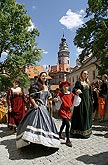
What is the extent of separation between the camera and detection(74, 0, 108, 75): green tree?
62.2ft

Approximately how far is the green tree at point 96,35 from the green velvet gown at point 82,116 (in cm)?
1146

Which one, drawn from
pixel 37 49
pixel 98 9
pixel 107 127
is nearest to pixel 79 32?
pixel 98 9

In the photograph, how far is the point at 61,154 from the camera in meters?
5.79

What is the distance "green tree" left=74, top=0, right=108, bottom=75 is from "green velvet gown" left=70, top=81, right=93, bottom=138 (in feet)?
37.6

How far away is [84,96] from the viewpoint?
7.42m

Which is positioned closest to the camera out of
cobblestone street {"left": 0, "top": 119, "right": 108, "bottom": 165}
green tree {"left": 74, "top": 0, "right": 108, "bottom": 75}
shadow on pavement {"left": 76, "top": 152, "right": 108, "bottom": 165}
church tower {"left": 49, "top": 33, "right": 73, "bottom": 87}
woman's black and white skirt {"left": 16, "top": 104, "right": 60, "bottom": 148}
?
shadow on pavement {"left": 76, "top": 152, "right": 108, "bottom": 165}

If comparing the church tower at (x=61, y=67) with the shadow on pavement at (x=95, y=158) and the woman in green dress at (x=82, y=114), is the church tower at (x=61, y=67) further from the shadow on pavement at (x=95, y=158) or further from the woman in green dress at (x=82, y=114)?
the shadow on pavement at (x=95, y=158)

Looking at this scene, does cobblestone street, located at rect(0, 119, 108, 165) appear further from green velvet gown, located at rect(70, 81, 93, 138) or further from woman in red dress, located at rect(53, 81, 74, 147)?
woman in red dress, located at rect(53, 81, 74, 147)

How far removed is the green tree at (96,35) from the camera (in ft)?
62.2

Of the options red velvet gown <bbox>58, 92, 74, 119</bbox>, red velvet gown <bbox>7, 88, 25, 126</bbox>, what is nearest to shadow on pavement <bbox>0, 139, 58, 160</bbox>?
red velvet gown <bbox>58, 92, 74, 119</bbox>

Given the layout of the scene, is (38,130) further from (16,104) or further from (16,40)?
(16,40)

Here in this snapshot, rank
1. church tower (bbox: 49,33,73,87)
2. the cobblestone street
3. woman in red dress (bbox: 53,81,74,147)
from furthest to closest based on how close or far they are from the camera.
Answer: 1. church tower (bbox: 49,33,73,87)
2. woman in red dress (bbox: 53,81,74,147)
3. the cobblestone street

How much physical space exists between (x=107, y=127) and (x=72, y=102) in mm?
2949

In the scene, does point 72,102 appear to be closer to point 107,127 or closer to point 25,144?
point 25,144
